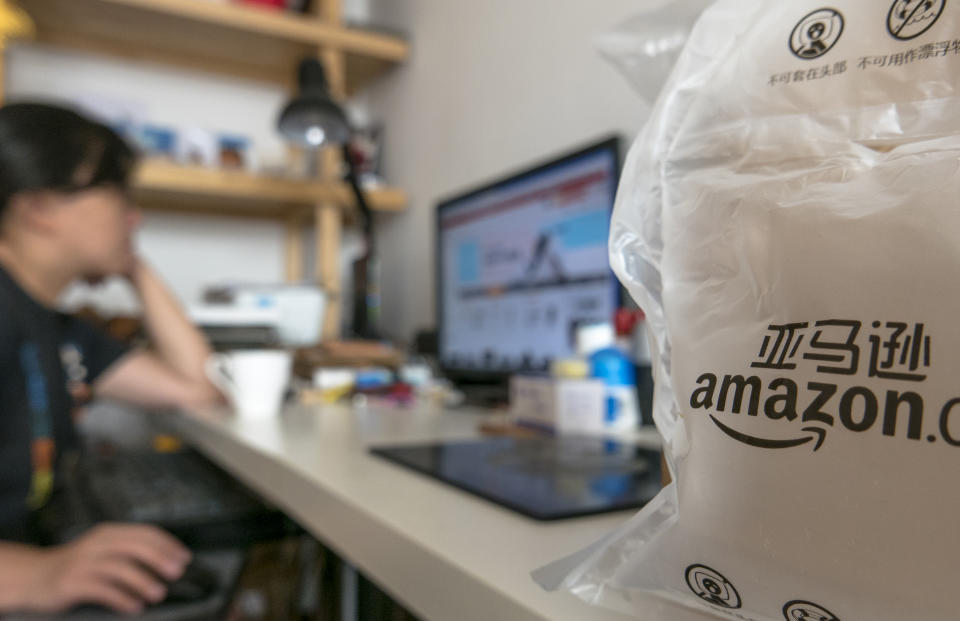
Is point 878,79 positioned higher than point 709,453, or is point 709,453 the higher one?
point 878,79

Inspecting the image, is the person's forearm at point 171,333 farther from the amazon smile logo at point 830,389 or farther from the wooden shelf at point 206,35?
the amazon smile logo at point 830,389

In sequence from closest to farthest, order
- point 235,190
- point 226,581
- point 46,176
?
point 226,581, point 46,176, point 235,190

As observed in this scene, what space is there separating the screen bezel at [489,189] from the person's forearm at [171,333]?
50 centimetres

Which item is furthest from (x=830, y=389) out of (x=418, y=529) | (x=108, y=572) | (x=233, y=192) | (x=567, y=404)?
(x=233, y=192)

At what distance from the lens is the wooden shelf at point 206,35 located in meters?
1.64

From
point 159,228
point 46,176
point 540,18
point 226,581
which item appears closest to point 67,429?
point 46,176

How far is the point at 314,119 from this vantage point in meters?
1.30

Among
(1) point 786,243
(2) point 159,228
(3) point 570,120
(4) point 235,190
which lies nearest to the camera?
(1) point 786,243

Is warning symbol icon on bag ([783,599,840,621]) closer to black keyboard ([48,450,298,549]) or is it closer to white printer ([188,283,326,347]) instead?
black keyboard ([48,450,298,549])

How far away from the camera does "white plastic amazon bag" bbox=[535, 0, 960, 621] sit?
0.55 feet

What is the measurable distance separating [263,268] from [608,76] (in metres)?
1.40

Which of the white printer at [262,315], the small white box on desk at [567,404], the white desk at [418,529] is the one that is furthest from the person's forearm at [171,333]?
the small white box on desk at [567,404]

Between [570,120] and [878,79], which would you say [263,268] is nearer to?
[570,120]

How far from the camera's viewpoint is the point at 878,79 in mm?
213
